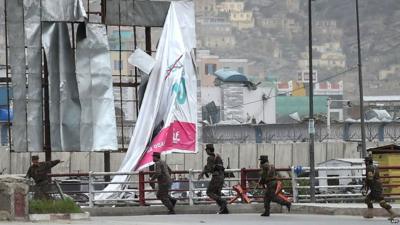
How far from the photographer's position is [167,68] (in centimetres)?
2858

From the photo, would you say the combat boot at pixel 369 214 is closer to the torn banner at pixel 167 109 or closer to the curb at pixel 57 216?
the curb at pixel 57 216

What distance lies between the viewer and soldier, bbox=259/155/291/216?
906 inches

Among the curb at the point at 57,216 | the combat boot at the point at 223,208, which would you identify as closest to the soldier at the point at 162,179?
the combat boot at the point at 223,208

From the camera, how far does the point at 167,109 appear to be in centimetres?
2828

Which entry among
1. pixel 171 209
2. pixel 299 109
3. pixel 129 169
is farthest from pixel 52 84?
pixel 299 109

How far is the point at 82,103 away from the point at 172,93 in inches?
107

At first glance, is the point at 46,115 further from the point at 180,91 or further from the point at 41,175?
the point at 41,175

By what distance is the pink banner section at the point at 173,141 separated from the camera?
27.8m

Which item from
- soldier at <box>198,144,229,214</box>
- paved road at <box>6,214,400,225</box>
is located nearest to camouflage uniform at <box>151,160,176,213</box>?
paved road at <box>6,214,400,225</box>

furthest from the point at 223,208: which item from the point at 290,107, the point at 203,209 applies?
the point at 290,107

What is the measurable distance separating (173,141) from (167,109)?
106cm

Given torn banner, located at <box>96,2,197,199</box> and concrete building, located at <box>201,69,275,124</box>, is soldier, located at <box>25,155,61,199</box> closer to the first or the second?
torn banner, located at <box>96,2,197,199</box>

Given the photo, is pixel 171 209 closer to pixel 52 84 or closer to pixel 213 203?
pixel 213 203

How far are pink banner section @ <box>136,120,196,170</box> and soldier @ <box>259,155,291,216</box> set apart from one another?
495cm
